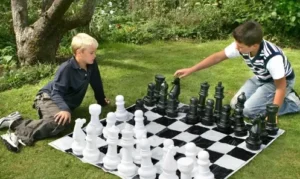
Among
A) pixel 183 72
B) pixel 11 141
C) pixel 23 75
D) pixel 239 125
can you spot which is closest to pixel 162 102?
pixel 183 72

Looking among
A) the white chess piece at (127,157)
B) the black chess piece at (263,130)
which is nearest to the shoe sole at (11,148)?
the white chess piece at (127,157)

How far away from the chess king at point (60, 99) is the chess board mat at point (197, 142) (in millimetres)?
132

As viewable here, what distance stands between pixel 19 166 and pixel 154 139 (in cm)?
85

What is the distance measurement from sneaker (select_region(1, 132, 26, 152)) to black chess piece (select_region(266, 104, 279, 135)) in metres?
1.61

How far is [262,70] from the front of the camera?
316 cm

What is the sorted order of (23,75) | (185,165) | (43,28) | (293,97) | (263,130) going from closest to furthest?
(185,165)
(263,130)
(293,97)
(23,75)
(43,28)

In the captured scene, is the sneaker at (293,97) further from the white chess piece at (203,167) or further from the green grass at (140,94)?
the white chess piece at (203,167)

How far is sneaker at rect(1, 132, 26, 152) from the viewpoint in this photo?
276 cm

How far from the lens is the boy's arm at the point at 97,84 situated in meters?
3.28

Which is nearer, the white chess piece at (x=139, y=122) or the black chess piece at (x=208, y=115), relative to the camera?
the white chess piece at (x=139, y=122)

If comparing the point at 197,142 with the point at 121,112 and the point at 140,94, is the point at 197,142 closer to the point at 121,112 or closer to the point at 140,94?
the point at 121,112

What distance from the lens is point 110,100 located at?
3.57 metres

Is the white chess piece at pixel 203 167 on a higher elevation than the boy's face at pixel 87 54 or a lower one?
lower

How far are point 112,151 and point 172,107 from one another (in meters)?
0.80
